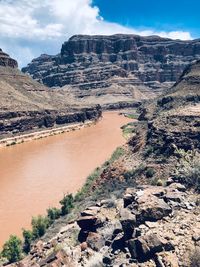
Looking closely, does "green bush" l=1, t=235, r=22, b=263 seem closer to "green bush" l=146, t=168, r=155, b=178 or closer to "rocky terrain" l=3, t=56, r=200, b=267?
"rocky terrain" l=3, t=56, r=200, b=267

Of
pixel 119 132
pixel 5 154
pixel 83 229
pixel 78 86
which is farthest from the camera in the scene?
pixel 78 86

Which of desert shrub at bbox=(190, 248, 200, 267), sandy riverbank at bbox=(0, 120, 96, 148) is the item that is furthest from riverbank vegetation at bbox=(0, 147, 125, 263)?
sandy riverbank at bbox=(0, 120, 96, 148)

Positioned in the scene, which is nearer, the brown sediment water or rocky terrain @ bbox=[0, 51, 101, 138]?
the brown sediment water

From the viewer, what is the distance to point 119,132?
9169 centimetres

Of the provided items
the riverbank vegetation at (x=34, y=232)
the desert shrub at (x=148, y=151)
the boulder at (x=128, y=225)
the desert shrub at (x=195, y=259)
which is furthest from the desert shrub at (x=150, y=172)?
the desert shrub at (x=195, y=259)

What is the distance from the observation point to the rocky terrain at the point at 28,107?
90750mm

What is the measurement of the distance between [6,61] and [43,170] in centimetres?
7858

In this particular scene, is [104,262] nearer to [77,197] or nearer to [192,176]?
[192,176]

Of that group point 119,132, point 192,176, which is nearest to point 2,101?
point 119,132

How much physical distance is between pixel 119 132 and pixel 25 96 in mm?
31261

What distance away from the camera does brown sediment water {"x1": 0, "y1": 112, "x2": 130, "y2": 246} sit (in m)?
37.7

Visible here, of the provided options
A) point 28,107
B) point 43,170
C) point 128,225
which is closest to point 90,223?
point 128,225

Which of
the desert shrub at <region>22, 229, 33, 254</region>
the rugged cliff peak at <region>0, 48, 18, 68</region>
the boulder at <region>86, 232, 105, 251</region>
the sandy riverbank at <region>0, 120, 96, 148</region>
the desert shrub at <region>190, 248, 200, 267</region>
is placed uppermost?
the rugged cliff peak at <region>0, 48, 18, 68</region>

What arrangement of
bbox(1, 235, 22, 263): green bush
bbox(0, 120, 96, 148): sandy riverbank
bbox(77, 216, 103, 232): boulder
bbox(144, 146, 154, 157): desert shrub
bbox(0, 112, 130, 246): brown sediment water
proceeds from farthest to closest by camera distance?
bbox(0, 120, 96, 148): sandy riverbank
bbox(144, 146, 154, 157): desert shrub
bbox(0, 112, 130, 246): brown sediment water
bbox(1, 235, 22, 263): green bush
bbox(77, 216, 103, 232): boulder
